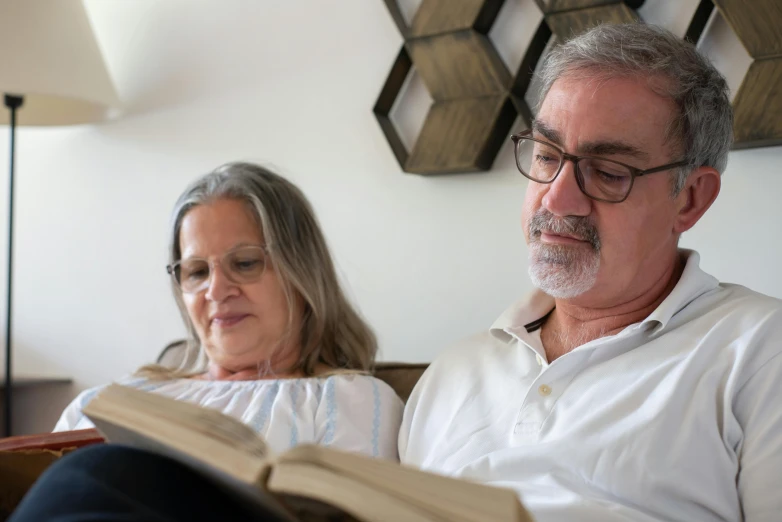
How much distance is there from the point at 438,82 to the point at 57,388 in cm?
165

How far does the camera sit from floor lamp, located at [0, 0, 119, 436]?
2477mm

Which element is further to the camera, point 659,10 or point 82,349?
point 82,349

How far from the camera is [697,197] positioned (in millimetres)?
1498

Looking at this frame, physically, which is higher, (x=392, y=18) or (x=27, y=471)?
(x=392, y=18)

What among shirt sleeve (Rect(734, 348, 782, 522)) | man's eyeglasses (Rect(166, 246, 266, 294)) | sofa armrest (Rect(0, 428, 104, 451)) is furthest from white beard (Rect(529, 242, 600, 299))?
sofa armrest (Rect(0, 428, 104, 451))

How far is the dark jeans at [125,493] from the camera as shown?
2.39 feet

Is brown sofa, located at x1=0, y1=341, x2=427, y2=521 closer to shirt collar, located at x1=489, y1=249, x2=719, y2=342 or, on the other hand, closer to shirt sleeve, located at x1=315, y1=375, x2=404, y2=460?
shirt sleeve, located at x1=315, y1=375, x2=404, y2=460

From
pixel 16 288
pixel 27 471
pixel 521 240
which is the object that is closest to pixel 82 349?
pixel 16 288

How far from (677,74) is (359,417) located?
2.68 feet

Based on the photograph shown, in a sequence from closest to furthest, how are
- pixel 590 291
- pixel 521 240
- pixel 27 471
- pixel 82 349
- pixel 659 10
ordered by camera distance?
pixel 27 471, pixel 590 291, pixel 659 10, pixel 521 240, pixel 82 349

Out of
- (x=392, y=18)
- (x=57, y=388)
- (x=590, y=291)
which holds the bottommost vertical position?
(x=57, y=388)

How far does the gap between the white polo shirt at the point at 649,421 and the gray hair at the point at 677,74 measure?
18cm

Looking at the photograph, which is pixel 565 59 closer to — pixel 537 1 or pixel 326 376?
pixel 537 1

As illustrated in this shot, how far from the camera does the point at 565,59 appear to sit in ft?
5.00
